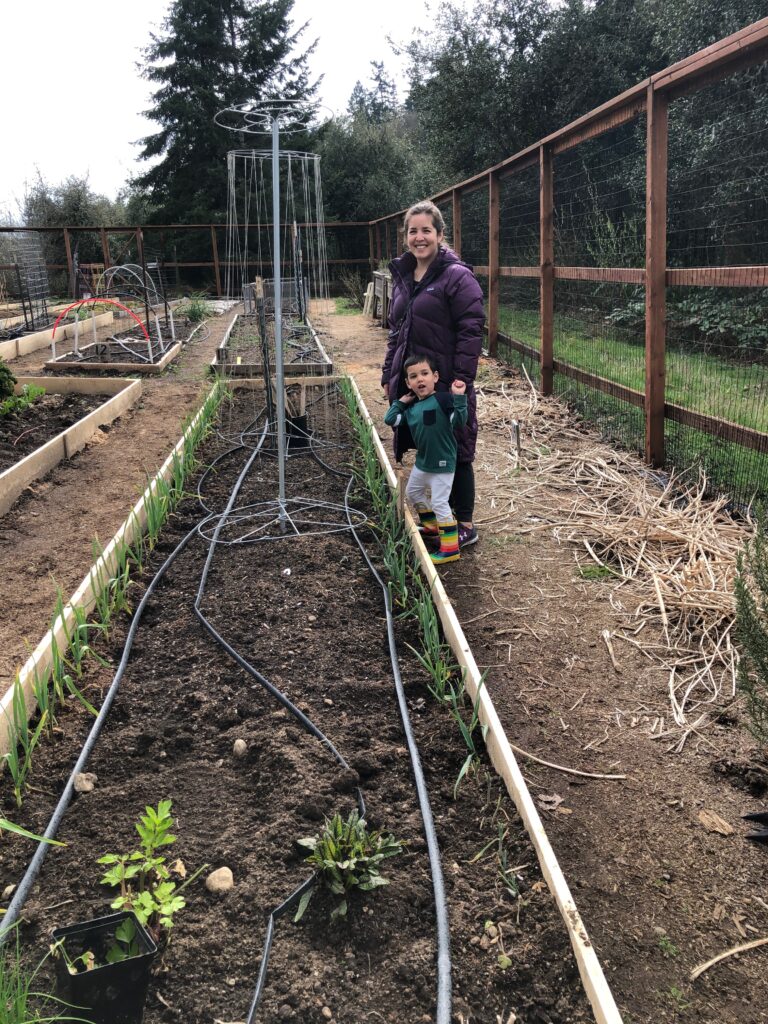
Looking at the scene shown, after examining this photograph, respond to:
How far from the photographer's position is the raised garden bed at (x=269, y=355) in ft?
25.3

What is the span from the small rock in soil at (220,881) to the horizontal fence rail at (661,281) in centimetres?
302

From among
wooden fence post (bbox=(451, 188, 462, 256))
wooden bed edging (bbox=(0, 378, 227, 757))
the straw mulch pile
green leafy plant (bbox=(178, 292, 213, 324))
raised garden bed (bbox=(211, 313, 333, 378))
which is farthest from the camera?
green leafy plant (bbox=(178, 292, 213, 324))

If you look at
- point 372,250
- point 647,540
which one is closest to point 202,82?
point 372,250

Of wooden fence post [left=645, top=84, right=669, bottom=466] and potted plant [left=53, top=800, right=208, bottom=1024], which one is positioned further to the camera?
wooden fence post [left=645, top=84, right=669, bottom=466]

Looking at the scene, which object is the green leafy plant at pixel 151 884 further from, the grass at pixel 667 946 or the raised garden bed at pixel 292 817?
the grass at pixel 667 946

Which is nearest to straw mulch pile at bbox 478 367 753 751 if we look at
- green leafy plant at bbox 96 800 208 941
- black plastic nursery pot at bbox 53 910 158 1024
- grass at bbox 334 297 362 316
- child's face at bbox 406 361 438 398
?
child's face at bbox 406 361 438 398

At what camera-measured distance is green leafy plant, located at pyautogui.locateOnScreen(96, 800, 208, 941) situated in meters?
1.61

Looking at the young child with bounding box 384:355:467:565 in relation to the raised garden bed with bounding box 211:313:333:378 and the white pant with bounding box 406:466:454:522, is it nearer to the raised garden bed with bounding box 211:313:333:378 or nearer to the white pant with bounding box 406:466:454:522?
the white pant with bounding box 406:466:454:522

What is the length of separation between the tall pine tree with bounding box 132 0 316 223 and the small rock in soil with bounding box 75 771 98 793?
2654 cm

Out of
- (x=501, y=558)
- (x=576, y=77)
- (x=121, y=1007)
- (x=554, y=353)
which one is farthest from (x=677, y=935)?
(x=576, y=77)

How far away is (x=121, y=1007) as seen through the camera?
1481 millimetres

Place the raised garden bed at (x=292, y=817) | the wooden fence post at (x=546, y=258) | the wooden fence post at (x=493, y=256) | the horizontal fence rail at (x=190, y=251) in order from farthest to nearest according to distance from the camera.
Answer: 1. the horizontal fence rail at (x=190, y=251)
2. the wooden fence post at (x=493, y=256)
3. the wooden fence post at (x=546, y=258)
4. the raised garden bed at (x=292, y=817)

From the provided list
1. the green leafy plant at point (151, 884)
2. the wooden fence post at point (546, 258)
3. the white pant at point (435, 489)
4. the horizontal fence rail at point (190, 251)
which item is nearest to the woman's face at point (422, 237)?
the white pant at point (435, 489)

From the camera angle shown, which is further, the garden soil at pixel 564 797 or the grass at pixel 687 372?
the grass at pixel 687 372
